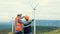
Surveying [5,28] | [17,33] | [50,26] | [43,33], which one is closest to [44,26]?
[50,26]

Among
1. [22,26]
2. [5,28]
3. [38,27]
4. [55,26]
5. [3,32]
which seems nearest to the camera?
[22,26]

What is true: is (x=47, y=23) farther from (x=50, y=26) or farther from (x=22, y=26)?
(x=22, y=26)

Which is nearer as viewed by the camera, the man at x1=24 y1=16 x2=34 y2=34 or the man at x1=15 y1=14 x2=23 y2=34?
the man at x1=24 y1=16 x2=34 y2=34

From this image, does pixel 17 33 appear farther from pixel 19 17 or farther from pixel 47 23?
pixel 47 23

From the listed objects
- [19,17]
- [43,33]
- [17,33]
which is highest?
[19,17]

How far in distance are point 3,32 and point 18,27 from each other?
1486 centimetres

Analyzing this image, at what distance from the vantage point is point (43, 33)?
25078 mm

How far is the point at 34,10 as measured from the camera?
75.5 ft

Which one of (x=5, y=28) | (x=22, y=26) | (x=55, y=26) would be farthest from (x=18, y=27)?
(x=55, y=26)

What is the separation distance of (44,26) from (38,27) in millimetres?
1044

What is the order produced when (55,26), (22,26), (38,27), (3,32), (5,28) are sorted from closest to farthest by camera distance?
(22,26) < (3,32) < (5,28) < (55,26) < (38,27)

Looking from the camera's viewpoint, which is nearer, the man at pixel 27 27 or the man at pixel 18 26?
the man at pixel 27 27

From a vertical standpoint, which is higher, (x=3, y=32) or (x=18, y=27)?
(x=18, y=27)

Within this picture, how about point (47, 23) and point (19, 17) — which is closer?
point (19, 17)
